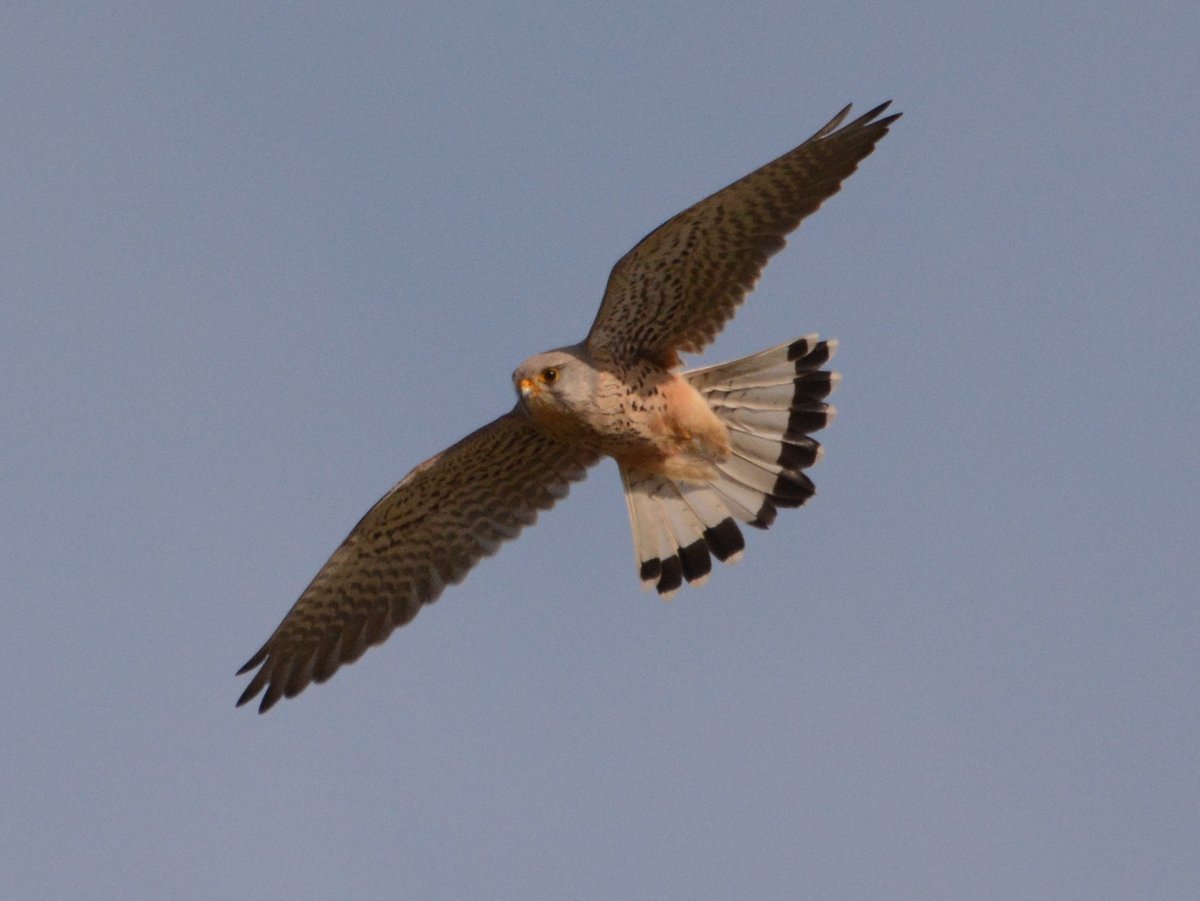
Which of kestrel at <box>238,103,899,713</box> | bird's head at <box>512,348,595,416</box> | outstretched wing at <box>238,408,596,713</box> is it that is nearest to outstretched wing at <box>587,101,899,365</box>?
kestrel at <box>238,103,899,713</box>

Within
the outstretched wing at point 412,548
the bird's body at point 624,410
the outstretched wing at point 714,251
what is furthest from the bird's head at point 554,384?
the outstretched wing at point 412,548

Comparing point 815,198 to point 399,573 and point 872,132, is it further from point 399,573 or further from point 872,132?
point 399,573

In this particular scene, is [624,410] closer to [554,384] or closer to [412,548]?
[554,384]

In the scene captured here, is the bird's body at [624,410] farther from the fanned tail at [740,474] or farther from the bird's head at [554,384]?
the fanned tail at [740,474]

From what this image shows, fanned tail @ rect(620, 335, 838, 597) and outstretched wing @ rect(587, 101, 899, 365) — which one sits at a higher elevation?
outstretched wing @ rect(587, 101, 899, 365)

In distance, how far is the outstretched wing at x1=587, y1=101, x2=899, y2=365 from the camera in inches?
354

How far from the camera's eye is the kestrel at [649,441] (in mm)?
9086

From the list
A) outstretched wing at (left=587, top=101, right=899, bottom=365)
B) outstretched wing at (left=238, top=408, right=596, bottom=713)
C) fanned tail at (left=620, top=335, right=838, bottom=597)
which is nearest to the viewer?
outstretched wing at (left=587, top=101, right=899, bottom=365)

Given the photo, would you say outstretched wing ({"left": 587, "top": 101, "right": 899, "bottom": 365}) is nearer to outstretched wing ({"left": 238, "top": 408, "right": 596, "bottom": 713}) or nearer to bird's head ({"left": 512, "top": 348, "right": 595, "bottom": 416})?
bird's head ({"left": 512, "top": 348, "right": 595, "bottom": 416})

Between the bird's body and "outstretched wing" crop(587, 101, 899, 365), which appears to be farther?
the bird's body

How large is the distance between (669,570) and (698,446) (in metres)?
0.80

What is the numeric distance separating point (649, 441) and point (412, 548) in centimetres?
159

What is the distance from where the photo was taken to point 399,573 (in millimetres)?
10086

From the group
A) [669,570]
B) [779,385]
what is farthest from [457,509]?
[779,385]
